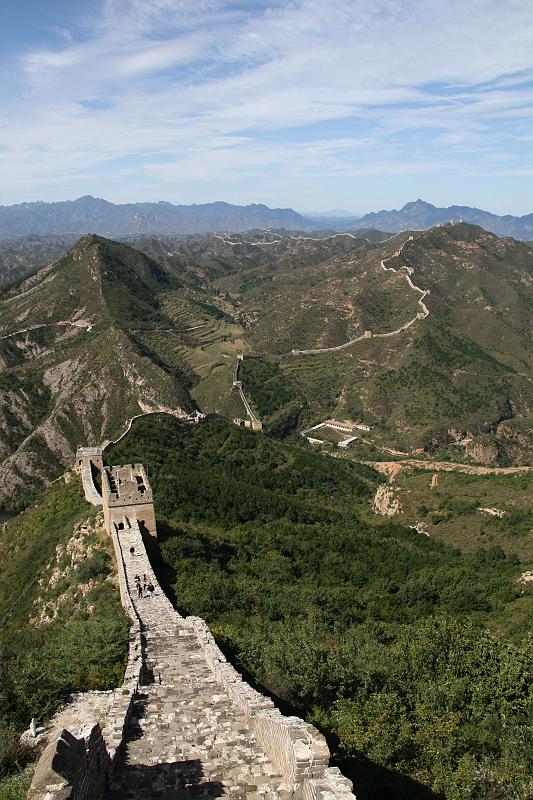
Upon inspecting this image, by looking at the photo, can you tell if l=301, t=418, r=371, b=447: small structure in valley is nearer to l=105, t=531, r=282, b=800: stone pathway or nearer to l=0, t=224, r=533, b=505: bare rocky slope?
l=0, t=224, r=533, b=505: bare rocky slope

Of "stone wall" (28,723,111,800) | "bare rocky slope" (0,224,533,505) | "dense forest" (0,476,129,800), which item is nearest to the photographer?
"stone wall" (28,723,111,800)

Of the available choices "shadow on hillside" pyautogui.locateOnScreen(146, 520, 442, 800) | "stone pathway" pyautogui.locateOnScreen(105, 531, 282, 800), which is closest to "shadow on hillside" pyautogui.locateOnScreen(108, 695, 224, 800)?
"stone pathway" pyautogui.locateOnScreen(105, 531, 282, 800)

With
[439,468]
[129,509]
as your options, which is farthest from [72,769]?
[439,468]

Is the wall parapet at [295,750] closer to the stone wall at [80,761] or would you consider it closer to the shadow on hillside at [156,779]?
the shadow on hillside at [156,779]

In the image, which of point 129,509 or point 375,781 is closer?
point 375,781

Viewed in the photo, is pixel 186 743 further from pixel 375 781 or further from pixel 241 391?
pixel 241 391

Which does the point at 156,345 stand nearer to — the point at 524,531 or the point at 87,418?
the point at 87,418

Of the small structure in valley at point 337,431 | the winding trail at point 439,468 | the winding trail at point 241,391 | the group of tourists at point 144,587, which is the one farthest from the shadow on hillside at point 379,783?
the winding trail at point 241,391
